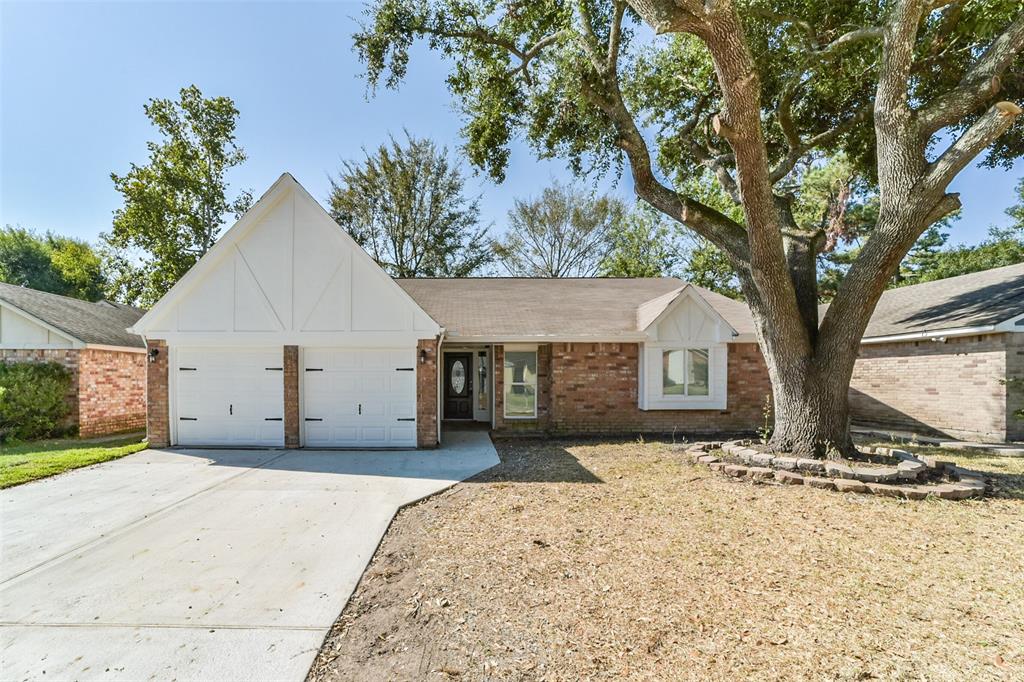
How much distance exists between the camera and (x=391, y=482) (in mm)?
7172

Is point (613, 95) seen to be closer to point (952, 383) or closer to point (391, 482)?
point (391, 482)

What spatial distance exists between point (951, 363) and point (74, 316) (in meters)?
23.3

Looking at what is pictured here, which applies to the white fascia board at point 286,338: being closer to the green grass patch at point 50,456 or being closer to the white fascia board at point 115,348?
the green grass patch at point 50,456

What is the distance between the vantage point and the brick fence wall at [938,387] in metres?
10.3

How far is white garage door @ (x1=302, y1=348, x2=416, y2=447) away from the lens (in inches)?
386

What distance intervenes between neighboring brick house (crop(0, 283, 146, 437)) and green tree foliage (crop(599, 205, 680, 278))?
21.9 m

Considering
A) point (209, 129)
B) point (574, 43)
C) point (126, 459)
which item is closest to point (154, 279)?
point (209, 129)

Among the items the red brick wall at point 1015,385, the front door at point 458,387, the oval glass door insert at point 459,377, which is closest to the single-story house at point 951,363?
the red brick wall at point 1015,385

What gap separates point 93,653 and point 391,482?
14.0ft

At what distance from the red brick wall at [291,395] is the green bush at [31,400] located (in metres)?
6.29

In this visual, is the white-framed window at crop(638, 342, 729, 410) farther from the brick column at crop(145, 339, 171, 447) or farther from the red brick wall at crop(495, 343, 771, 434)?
the brick column at crop(145, 339, 171, 447)

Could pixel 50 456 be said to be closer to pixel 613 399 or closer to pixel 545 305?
pixel 545 305

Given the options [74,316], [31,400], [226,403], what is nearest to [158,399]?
[226,403]

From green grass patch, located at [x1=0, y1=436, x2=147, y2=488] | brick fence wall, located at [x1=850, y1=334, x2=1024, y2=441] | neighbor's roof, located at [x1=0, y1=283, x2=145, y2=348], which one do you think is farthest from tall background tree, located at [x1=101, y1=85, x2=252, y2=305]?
brick fence wall, located at [x1=850, y1=334, x2=1024, y2=441]
